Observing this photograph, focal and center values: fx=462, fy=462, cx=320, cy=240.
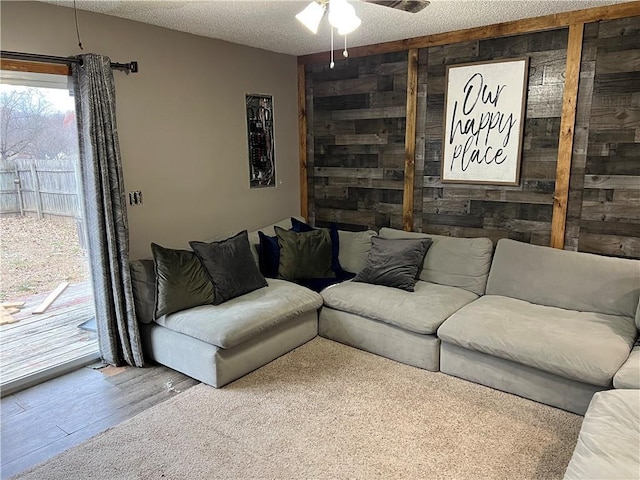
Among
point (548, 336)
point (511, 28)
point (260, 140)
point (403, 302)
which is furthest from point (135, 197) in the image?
point (511, 28)

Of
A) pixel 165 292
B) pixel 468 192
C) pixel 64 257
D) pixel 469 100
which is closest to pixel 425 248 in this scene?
pixel 468 192

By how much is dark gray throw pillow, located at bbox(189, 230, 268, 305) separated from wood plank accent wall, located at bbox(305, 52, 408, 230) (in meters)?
1.41

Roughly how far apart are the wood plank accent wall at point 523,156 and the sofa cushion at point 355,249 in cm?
55

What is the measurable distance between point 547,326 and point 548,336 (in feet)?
0.50

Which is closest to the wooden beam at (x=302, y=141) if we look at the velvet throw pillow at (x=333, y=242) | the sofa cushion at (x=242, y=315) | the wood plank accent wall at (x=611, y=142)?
the velvet throw pillow at (x=333, y=242)

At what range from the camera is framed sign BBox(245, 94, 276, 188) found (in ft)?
14.5

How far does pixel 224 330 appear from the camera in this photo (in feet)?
9.80

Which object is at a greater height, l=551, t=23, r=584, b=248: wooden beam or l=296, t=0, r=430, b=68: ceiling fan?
l=296, t=0, r=430, b=68: ceiling fan

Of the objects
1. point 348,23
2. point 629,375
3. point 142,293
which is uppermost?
point 348,23

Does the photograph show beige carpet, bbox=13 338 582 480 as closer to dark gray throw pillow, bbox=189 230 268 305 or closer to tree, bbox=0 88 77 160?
dark gray throw pillow, bbox=189 230 268 305

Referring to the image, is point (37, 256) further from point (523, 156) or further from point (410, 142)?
point (523, 156)

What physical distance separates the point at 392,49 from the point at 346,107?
702 mm

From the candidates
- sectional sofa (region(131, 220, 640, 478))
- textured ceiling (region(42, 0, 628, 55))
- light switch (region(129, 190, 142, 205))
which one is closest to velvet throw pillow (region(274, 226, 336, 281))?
sectional sofa (region(131, 220, 640, 478))

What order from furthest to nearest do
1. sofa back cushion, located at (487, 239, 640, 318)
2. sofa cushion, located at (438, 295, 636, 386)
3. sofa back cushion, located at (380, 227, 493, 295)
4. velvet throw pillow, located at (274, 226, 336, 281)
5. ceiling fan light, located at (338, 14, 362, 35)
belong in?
velvet throw pillow, located at (274, 226, 336, 281)
sofa back cushion, located at (380, 227, 493, 295)
sofa back cushion, located at (487, 239, 640, 318)
sofa cushion, located at (438, 295, 636, 386)
ceiling fan light, located at (338, 14, 362, 35)
